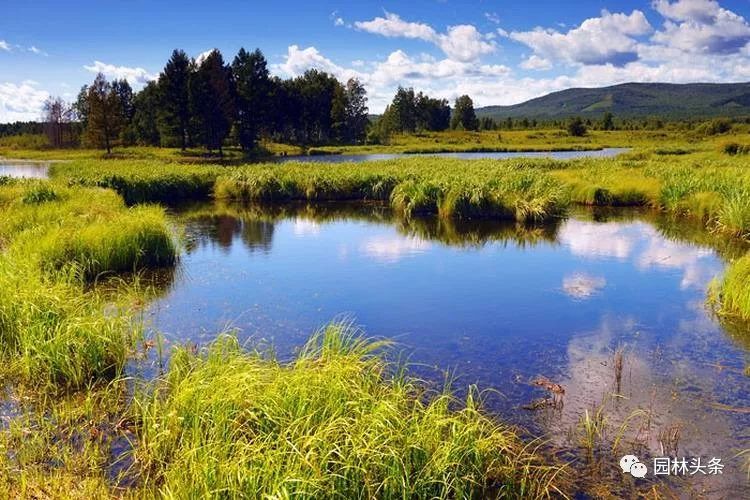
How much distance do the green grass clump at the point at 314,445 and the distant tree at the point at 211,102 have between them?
61.8m

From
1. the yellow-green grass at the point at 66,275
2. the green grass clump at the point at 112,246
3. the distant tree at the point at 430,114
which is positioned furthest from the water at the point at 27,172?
the distant tree at the point at 430,114

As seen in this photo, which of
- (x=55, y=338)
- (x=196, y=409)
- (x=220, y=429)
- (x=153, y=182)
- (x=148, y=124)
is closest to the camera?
(x=220, y=429)

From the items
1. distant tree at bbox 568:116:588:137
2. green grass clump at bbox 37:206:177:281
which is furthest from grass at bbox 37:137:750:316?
distant tree at bbox 568:116:588:137

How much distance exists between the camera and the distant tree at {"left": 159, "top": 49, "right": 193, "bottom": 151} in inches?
2616

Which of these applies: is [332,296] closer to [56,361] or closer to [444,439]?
[56,361]

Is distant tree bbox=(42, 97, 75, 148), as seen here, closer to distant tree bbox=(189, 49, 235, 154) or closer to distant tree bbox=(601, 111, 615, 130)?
distant tree bbox=(189, 49, 235, 154)

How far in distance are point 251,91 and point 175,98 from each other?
12.5m

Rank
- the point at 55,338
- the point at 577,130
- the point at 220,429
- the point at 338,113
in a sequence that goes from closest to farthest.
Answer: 1. the point at 220,429
2. the point at 55,338
3. the point at 338,113
4. the point at 577,130

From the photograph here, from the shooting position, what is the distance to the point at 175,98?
66312 mm

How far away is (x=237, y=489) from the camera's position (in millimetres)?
4867

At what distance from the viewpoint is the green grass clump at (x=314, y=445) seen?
5.02m

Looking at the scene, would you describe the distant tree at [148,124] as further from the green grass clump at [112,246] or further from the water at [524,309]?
the green grass clump at [112,246]

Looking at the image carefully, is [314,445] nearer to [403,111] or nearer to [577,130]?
[577,130]

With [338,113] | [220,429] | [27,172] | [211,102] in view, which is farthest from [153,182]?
[338,113]
